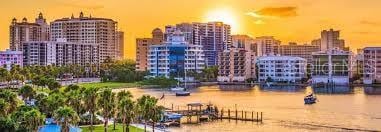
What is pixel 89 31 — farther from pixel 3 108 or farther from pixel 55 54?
pixel 3 108

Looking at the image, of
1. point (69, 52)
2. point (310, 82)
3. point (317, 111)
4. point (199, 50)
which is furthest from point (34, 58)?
point (317, 111)

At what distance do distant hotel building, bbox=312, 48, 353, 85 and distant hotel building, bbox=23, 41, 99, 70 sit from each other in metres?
55.1

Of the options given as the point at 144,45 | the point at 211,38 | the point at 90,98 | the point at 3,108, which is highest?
the point at 211,38

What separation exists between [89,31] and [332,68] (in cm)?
7758

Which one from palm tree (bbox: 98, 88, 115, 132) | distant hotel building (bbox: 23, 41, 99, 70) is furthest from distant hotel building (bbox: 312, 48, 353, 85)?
palm tree (bbox: 98, 88, 115, 132)

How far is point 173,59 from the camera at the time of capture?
13138cm

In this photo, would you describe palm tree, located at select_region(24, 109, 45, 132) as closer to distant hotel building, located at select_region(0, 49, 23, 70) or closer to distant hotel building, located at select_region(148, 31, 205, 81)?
distant hotel building, located at select_region(148, 31, 205, 81)

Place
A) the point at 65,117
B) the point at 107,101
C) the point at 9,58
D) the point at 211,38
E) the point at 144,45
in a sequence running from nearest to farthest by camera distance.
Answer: the point at 65,117 < the point at 107,101 < the point at 9,58 < the point at 144,45 < the point at 211,38

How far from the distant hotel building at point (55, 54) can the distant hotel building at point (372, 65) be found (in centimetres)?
6579

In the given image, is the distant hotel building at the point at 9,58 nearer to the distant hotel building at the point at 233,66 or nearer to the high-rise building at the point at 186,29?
the distant hotel building at the point at 233,66

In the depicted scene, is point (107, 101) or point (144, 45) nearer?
point (107, 101)

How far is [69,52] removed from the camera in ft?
472

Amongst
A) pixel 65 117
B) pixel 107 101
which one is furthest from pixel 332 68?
pixel 65 117

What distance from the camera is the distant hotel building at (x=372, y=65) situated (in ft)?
414
